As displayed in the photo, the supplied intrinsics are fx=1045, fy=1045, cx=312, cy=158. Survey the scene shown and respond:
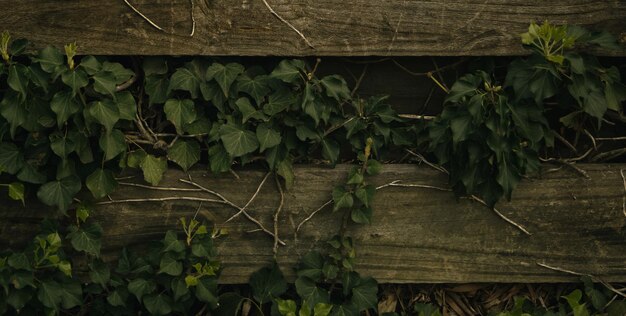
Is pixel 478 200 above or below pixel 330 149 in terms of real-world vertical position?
below

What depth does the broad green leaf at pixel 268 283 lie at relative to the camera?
10.9 feet

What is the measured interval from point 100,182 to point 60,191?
0.12 m

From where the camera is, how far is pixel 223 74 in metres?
3.18

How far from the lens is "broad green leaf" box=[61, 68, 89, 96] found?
3021 mm

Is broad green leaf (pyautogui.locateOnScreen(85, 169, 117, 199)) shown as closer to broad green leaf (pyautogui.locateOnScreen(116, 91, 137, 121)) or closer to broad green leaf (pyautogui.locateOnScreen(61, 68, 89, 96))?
broad green leaf (pyautogui.locateOnScreen(116, 91, 137, 121))

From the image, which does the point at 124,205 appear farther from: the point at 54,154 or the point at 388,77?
the point at 388,77

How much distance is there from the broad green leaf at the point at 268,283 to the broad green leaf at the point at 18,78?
0.92 m

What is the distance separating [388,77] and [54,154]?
1077mm

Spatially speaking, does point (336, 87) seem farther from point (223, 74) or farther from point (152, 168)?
point (152, 168)

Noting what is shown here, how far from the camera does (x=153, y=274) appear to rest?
10.8ft

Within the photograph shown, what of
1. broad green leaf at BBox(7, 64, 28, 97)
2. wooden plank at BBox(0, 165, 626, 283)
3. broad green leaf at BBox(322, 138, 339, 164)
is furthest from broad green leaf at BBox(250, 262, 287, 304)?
broad green leaf at BBox(7, 64, 28, 97)

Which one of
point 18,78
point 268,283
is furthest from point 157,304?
point 18,78

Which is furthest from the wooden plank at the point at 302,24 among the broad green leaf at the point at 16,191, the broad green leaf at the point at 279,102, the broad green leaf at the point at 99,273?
the broad green leaf at the point at 99,273

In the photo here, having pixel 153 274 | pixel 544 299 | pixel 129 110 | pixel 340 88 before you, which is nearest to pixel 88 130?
pixel 129 110
